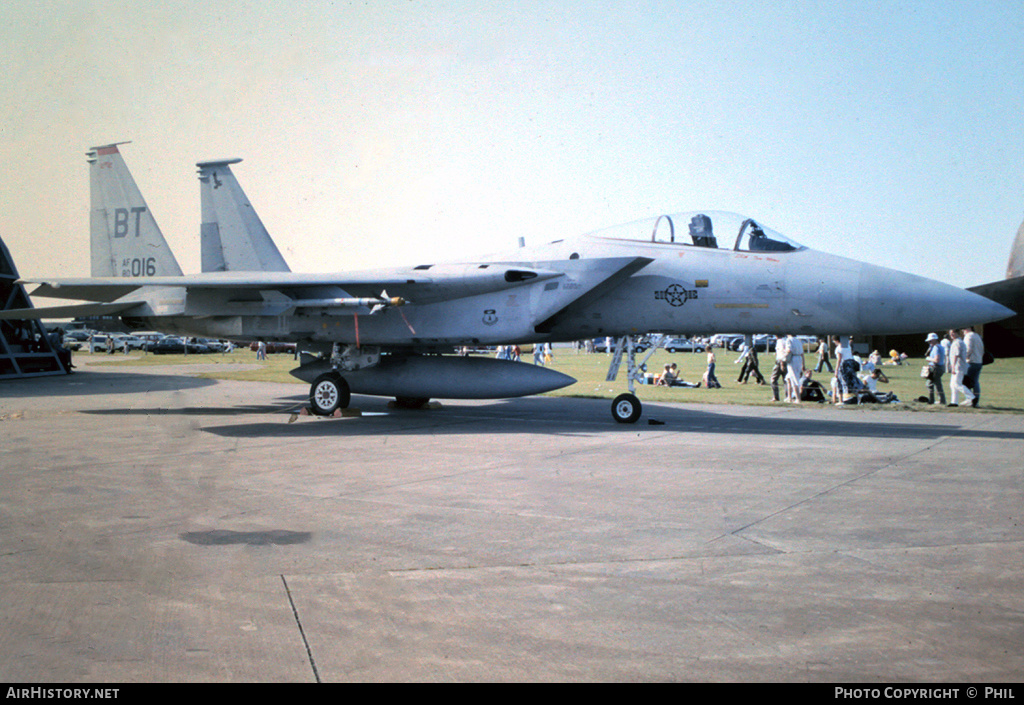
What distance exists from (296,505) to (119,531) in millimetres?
1341

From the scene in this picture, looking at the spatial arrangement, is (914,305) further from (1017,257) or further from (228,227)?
(1017,257)

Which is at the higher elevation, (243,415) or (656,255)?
(656,255)

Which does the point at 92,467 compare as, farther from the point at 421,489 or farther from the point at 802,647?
the point at 802,647

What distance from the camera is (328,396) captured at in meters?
14.0

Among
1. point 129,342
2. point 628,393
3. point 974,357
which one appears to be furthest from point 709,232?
point 129,342

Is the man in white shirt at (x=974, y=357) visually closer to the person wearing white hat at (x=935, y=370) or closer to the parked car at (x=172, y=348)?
the person wearing white hat at (x=935, y=370)

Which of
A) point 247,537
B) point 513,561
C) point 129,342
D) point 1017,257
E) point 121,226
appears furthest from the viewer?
point 129,342

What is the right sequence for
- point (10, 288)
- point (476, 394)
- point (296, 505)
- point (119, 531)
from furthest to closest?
point (10, 288)
point (476, 394)
point (296, 505)
point (119, 531)

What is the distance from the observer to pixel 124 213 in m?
16.7

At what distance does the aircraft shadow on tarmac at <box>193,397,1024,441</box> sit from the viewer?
11.4 meters

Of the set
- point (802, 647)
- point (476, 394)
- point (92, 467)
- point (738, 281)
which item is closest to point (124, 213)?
point (476, 394)

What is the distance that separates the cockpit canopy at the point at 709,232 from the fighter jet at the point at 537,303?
0.02 m

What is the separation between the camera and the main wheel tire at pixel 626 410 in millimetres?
12391

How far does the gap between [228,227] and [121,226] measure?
7.21 ft
